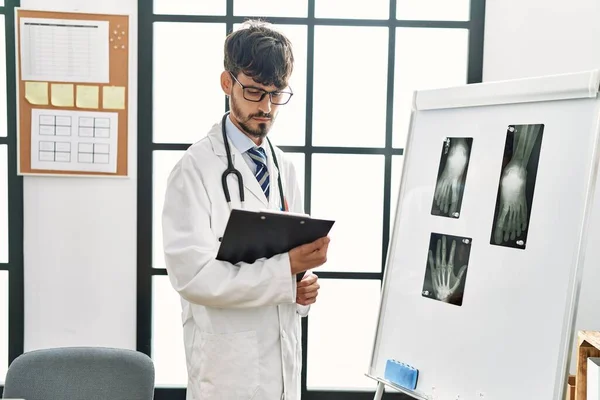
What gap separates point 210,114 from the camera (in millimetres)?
2387

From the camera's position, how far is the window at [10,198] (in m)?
2.28

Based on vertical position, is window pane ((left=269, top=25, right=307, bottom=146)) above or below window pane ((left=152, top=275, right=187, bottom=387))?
above

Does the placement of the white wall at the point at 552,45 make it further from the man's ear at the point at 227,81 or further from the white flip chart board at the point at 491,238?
the man's ear at the point at 227,81

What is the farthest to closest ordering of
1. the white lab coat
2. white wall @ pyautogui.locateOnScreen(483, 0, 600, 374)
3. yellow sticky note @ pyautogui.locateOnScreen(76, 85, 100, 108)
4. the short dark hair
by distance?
yellow sticky note @ pyautogui.locateOnScreen(76, 85, 100, 108) < white wall @ pyautogui.locateOnScreen(483, 0, 600, 374) < the short dark hair < the white lab coat

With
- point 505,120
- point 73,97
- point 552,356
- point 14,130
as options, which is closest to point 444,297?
point 552,356

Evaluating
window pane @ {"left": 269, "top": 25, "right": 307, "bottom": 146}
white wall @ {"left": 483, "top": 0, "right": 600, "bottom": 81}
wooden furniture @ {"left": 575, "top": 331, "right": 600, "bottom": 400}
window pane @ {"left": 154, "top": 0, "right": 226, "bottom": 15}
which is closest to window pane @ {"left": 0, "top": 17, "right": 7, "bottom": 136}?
window pane @ {"left": 154, "top": 0, "right": 226, "bottom": 15}

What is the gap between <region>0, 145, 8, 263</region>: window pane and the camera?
7.75 ft

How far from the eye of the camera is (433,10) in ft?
7.72

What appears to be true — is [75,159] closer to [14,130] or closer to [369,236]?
[14,130]

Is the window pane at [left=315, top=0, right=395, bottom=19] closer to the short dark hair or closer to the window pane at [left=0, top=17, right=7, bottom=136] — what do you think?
the short dark hair

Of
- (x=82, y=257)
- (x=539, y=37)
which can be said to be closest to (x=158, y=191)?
(x=82, y=257)

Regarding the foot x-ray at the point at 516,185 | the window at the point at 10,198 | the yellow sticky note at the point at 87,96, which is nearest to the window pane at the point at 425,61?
the foot x-ray at the point at 516,185

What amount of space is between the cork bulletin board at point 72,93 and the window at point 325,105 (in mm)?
102

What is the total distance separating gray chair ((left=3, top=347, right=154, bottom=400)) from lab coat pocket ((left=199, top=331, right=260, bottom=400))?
218 millimetres
